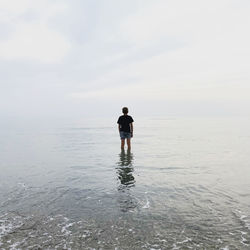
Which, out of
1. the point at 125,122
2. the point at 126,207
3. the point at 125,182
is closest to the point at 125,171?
the point at 125,182

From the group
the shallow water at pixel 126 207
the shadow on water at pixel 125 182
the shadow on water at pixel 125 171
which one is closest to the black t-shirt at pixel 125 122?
the shadow on water at pixel 125 171

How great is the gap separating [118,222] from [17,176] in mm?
5959

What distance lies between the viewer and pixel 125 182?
8289 mm

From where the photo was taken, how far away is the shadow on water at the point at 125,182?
6176mm

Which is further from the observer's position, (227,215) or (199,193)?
(199,193)

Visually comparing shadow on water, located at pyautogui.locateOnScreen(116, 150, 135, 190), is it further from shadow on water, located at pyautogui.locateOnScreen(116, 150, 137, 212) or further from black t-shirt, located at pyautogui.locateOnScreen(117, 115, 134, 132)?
black t-shirt, located at pyautogui.locateOnScreen(117, 115, 134, 132)

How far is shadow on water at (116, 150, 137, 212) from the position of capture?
6176mm

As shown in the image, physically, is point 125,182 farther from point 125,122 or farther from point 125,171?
point 125,122

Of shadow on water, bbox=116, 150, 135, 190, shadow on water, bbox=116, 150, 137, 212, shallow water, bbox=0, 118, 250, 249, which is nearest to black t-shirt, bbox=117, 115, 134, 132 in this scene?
shadow on water, bbox=116, 150, 135, 190

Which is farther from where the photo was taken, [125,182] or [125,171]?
[125,171]

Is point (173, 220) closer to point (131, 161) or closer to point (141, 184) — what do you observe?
point (141, 184)

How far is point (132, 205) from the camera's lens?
240 inches

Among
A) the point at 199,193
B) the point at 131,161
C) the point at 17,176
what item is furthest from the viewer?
the point at 131,161

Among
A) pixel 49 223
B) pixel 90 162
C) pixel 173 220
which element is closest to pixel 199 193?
pixel 173 220
